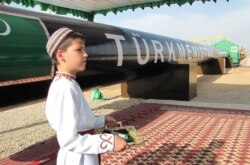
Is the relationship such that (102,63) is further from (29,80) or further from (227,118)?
(227,118)

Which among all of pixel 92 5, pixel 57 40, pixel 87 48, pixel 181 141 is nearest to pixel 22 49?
pixel 87 48

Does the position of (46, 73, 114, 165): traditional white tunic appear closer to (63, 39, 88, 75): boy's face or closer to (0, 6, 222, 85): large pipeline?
(63, 39, 88, 75): boy's face

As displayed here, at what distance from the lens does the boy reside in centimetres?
179

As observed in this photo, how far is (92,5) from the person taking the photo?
12844 millimetres

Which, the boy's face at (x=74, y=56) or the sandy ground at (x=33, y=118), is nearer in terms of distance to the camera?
the boy's face at (x=74, y=56)

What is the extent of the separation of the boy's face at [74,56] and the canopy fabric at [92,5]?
9.30 meters

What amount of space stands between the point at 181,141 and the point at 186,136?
0.32m

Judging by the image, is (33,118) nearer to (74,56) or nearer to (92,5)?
(74,56)

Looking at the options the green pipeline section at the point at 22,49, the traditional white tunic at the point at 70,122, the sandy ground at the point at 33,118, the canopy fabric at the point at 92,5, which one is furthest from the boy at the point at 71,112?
the canopy fabric at the point at 92,5

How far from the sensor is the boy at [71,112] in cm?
179

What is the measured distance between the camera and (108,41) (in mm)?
5652

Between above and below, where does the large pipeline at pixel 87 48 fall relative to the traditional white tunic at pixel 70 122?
above

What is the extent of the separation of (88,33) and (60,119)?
11.5 feet

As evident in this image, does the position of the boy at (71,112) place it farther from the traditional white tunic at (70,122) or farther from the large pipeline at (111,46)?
the large pipeline at (111,46)
